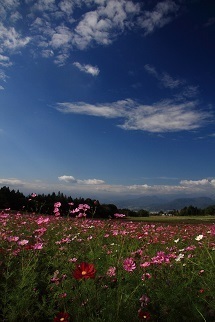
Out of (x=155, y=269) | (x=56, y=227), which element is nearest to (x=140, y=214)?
(x=56, y=227)

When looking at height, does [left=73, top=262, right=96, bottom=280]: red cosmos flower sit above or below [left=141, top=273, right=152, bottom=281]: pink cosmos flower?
above

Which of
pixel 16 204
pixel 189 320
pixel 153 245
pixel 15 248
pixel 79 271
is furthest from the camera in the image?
pixel 16 204

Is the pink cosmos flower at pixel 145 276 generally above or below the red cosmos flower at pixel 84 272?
below

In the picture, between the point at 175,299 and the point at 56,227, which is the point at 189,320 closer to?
the point at 175,299

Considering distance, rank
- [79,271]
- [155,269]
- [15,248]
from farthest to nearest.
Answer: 1. [15,248]
2. [155,269]
3. [79,271]

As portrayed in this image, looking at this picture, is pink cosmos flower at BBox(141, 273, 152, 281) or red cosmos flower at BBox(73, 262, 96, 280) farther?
pink cosmos flower at BBox(141, 273, 152, 281)

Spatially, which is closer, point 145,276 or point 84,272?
point 84,272

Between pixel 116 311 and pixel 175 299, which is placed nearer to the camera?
pixel 116 311

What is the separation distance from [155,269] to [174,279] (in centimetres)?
38

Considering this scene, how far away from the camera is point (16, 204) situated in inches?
1166

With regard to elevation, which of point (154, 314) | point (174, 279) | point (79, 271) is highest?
point (79, 271)

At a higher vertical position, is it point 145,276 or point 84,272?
point 84,272

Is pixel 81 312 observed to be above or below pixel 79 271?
below

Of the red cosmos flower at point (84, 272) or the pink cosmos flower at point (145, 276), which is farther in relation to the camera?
the pink cosmos flower at point (145, 276)
